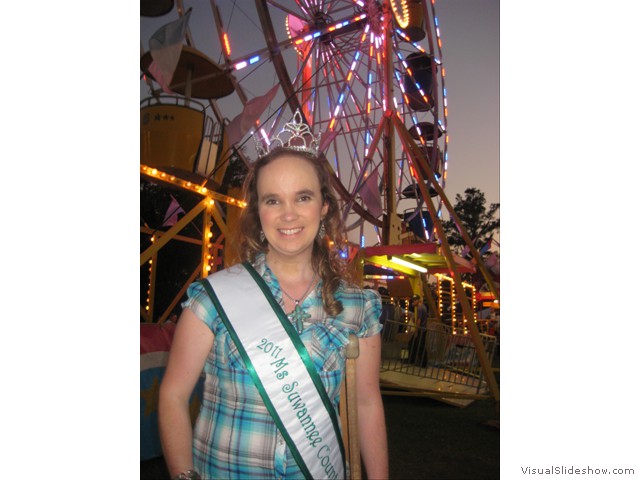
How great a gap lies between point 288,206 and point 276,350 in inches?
16.7

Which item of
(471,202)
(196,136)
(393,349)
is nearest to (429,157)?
(471,202)

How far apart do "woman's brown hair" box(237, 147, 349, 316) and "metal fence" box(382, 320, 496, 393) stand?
6.57 metres

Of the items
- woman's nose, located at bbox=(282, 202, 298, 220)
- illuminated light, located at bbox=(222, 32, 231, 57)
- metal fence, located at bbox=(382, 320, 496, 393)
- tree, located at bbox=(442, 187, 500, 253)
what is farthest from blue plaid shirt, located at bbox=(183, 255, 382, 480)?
tree, located at bbox=(442, 187, 500, 253)

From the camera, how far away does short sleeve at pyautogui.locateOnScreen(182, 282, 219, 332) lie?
124 centimetres

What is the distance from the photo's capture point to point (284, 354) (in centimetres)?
138

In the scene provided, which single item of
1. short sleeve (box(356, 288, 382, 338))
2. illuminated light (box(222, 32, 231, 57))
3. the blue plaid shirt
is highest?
illuminated light (box(222, 32, 231, 57))

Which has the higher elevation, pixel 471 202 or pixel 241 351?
pixel 471 202

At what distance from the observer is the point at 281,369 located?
1.35m

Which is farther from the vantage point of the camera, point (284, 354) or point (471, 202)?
point (471, 202)

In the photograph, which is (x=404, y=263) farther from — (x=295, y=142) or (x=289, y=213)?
(x=289, y=213)

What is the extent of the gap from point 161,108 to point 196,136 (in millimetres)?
554

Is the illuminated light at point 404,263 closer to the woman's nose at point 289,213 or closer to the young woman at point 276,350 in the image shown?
the young woman at point 276,350

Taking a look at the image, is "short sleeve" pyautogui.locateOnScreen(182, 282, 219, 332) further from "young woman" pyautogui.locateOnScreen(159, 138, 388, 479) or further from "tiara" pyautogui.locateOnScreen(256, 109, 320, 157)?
"tiara" pyautogui.locateOnScreen(256, 109, 320, 157)
